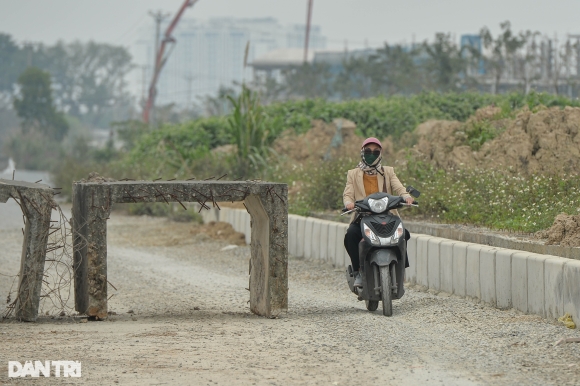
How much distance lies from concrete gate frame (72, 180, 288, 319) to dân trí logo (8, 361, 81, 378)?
232 cm

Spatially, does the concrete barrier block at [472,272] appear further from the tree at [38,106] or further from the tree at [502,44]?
the tree at [38,106]

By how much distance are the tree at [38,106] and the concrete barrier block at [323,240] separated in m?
73.9

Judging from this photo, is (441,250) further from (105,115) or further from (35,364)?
(105,115)

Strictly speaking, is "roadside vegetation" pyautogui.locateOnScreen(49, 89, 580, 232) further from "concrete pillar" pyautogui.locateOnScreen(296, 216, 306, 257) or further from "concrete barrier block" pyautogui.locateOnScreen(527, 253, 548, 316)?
"concrete barrier block" pyautogui.locateOnScreen(527, 253, 548, 316)

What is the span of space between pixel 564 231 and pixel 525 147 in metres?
6.16

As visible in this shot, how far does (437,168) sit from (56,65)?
117121mm

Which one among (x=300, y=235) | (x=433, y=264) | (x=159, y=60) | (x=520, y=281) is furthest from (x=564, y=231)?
(x=159, y=60)

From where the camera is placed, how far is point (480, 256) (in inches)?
414

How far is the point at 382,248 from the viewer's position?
9.71 meters

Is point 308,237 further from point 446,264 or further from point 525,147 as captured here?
point 446,264

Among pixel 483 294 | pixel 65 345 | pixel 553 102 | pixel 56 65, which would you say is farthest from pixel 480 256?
pixel 56 65

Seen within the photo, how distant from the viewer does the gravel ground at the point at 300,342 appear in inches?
270

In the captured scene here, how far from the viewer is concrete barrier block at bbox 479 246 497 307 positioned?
10.2 meters

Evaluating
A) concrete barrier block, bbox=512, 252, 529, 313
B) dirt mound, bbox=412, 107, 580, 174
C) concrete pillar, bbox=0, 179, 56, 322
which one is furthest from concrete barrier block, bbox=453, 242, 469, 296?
concrete pillar, bbox=0, 179, 56, 322
